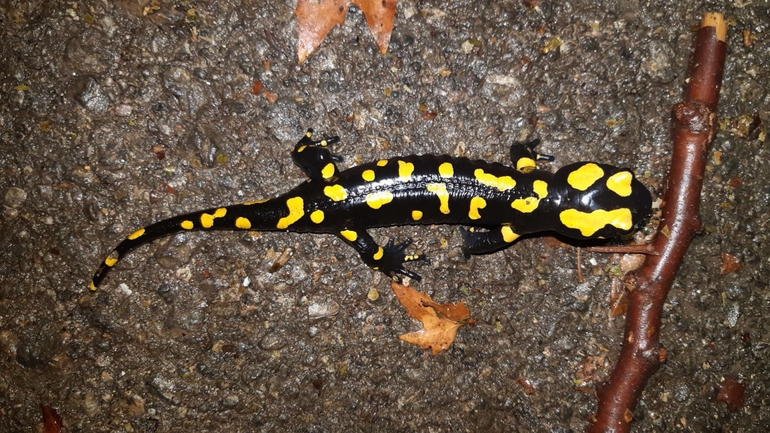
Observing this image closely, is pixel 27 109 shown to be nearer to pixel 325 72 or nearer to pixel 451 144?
pixel 325 72

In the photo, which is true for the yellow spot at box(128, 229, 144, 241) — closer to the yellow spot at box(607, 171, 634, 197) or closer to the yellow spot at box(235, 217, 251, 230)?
the yellow spot at box(235, 217, 251, 230)

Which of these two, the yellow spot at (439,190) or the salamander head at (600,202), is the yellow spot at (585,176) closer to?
the salamander head at (600,202)

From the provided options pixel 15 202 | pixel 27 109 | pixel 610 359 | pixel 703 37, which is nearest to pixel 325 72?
pixel 27 109

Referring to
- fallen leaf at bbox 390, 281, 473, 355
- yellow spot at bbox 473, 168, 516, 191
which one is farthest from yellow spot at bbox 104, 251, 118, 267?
yellow spot at bbox 473, 168, 516, 191

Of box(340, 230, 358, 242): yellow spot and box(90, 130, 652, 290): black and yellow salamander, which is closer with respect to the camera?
box(90, 130, 652, 290): black and yellow salamander

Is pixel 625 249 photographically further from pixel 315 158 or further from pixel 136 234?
pixel 136 234

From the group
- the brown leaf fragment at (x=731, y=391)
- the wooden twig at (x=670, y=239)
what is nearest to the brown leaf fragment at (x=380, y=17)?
the wooden twig at (x=670, y=239)

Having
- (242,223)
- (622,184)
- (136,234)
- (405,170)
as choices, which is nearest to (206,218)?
(242,223)
